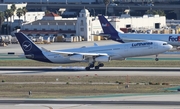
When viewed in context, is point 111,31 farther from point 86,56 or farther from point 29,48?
point 29,48

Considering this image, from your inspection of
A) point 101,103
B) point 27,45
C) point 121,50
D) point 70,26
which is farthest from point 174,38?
point 101,103

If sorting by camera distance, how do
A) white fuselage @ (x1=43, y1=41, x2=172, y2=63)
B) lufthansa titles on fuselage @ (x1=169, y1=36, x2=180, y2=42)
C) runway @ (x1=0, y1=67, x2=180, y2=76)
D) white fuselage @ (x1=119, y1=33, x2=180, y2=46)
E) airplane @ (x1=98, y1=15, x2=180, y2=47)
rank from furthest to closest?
airplane @ (x1=98, y1=15, x2=180, y2=47)
white fuselage @ (x1=119, y1=33, x2=180, y2=46)
lufthansa titles on fuselage @ (x1=169, y1=36, x2=180, y2=42)
white fuselage @ (x1=43, y1=41, x2=172, y2=63)
runway @ (x1=0, y1=67, x2=180, y2=76)

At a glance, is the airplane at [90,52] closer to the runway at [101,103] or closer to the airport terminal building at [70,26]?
the runway at [101,103]

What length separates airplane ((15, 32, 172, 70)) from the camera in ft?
262

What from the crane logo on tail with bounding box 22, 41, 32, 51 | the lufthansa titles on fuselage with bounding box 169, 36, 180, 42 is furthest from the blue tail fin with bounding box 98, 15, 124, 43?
the crane logo on tail with bounding box 22, 41, 32, 51

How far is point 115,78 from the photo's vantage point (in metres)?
69.3

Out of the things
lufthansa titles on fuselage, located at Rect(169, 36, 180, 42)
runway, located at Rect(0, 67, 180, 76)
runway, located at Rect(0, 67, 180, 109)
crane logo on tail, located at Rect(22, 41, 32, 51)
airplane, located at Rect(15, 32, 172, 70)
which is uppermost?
crane logo on tail, located at Rect(22, 41, 32, 51)

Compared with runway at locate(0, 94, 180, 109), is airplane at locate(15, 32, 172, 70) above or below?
above

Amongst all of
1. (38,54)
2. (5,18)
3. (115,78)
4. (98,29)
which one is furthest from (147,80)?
(5,18)

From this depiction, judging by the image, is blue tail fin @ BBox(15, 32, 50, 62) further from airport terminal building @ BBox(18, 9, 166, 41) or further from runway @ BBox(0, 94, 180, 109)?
airport terminal building @ BBox(18, 9, 166, 41)

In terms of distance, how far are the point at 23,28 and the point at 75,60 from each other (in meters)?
84.5

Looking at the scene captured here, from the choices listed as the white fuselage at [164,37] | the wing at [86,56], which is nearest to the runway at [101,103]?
the wing at [86,56]

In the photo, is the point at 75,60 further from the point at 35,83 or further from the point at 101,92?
the point at 101,92

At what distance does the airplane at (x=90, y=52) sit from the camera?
→ 79938 millimetres
